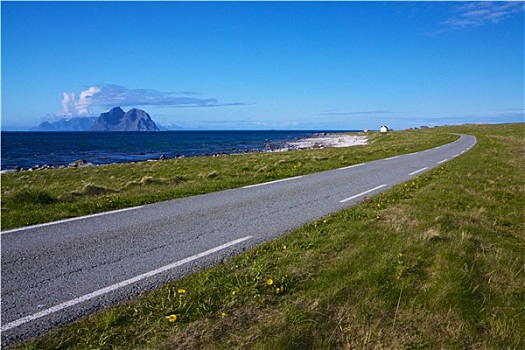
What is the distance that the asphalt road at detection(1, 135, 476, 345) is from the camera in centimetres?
409

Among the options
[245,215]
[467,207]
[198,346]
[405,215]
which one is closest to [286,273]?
[198,346]

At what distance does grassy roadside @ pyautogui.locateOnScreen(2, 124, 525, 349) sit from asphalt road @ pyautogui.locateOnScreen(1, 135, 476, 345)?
1.43ft

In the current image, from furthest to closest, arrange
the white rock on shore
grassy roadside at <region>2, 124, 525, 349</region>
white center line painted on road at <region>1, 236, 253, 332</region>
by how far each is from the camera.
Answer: the white rock on shore, white center line painted on road at <region>1, 236, 253, 332</region>, grassy roadside at <region>2, 124, 525, 349</region>

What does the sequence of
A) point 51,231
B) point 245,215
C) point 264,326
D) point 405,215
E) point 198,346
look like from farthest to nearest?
point 245,215
point 405,215
point 51,231
point 264,326
point 198,346

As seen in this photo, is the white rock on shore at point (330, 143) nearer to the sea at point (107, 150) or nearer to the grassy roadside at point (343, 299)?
the sea at point (107, 150)

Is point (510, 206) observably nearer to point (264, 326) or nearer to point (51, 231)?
point (264, 326)

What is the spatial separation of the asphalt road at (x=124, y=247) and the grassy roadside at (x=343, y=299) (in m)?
0.44

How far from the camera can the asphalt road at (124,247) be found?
409 centimetres

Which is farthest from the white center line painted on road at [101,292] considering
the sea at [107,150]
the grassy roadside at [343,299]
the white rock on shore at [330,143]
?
the white rock on shore at [330,143]

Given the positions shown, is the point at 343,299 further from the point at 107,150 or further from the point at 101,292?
the point at 107,150

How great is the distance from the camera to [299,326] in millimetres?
3662

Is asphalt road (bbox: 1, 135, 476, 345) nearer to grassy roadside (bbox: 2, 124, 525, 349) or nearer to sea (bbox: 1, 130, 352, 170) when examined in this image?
grassy roadside (bbox: 2, 124, 525, 349)

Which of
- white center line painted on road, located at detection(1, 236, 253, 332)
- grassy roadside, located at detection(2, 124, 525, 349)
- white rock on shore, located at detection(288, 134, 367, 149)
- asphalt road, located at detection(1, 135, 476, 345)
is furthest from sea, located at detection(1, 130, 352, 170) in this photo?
grassy roadside, located at detection(2, 124, 525, 349)

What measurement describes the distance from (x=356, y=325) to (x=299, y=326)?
0.65m
